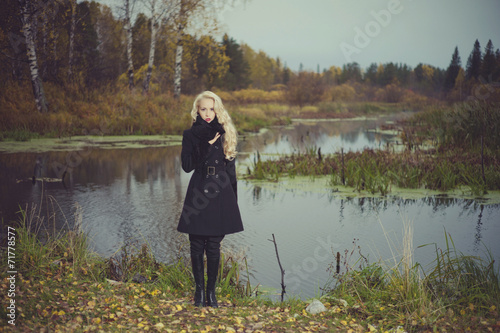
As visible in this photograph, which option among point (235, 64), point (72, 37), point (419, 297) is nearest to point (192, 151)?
point (419, 297)

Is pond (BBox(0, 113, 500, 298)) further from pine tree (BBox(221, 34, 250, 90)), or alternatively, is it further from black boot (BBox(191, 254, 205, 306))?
pine tree (BBox(221, 34, 250, 90))

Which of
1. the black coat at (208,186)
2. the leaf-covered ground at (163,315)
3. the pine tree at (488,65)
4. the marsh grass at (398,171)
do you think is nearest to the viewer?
the leaf-covered ground at (163,315)

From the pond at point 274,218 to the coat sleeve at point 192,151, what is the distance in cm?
144

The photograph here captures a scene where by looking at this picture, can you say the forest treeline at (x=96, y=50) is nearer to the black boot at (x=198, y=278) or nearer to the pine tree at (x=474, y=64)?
the pine tree at (x=474, y=64)

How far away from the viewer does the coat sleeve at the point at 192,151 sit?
437cm

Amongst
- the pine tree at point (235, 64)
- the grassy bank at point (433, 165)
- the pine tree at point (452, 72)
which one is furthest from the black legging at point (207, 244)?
the pine tree at point (235, 64)

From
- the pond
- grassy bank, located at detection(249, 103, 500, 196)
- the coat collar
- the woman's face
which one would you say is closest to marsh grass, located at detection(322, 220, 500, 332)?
the pond

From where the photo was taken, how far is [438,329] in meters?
3.97

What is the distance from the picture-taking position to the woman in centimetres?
426

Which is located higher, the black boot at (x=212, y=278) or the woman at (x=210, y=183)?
the woman at (x=210, y=183)

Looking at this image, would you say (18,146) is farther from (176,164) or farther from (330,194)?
(330,194)

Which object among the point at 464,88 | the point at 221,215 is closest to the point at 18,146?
the point at 221,215

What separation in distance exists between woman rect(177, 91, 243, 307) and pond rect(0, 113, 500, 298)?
0.85 m

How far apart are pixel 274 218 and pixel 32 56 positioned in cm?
1430
